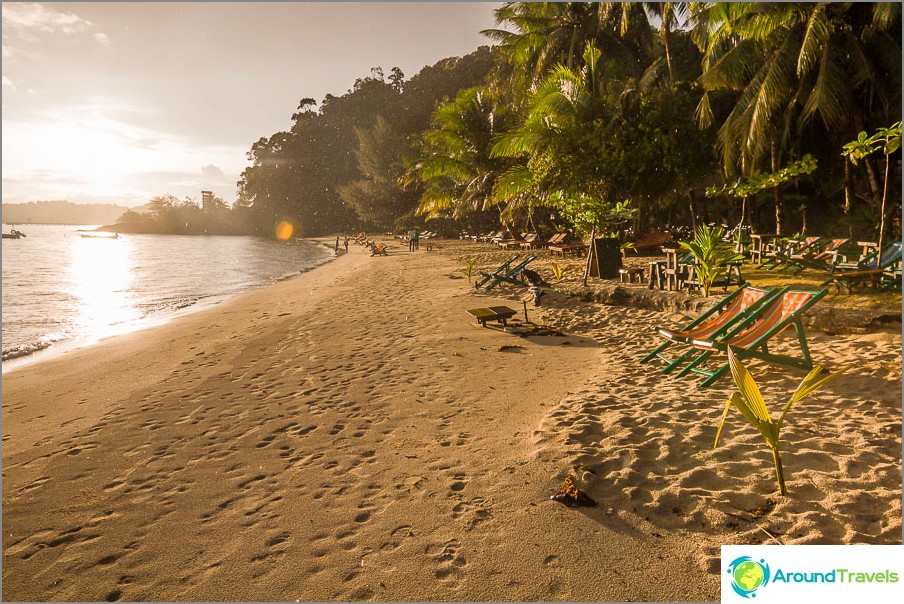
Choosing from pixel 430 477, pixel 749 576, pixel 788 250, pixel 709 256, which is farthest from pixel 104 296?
pixel 788 250

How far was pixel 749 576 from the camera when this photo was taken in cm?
197

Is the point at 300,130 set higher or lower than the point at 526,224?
higher

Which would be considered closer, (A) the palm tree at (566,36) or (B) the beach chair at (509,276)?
(B) the beach chair at (509,276)

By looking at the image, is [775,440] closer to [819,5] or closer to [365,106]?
[819,5]

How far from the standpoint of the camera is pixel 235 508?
327cm

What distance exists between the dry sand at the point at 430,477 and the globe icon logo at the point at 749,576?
0.36 meters

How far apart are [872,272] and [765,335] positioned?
3839 millimetres

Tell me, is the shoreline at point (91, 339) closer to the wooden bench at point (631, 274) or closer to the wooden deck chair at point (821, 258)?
the wooden bench at point (631, 274)

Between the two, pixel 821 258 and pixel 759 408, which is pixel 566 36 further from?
pixel 759 408

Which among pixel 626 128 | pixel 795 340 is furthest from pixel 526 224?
pixel 795 340

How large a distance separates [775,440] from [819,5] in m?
12.4

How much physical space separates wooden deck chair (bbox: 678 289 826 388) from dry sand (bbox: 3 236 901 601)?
0.71 ft

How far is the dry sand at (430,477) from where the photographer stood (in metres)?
2.56

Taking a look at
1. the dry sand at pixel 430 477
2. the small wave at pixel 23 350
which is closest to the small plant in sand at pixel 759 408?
the dry sand at pixel 430 477
